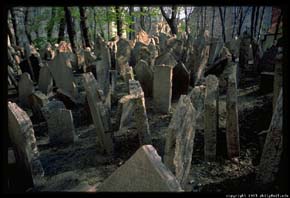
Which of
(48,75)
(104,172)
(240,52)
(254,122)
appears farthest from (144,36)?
(104,172)

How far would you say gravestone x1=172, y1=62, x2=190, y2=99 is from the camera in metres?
4.36

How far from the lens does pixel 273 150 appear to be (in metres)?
2.02

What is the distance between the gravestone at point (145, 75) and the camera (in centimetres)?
453

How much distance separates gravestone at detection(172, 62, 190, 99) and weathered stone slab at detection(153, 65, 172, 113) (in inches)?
23.8

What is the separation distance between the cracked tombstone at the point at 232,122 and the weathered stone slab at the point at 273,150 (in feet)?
1.69

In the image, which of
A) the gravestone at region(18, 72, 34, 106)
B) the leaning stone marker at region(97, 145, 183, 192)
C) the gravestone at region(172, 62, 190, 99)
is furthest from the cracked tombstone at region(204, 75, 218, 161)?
the gravestone at region(18, 72, 34, 106)

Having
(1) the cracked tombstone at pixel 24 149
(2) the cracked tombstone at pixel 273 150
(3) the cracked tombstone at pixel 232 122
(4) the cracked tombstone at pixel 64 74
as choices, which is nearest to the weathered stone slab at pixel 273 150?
(2) the cracked tombstone at pixel 273 150

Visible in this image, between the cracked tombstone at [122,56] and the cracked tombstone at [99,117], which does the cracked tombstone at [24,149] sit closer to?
the cracked tombstone at [99,117]

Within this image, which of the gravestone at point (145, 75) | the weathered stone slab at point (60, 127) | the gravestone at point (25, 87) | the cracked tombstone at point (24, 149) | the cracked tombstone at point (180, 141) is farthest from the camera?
the gravestone at point (25, 87)

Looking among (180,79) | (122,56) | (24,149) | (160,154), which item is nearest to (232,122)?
(160,154)

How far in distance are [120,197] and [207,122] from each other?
1804 millimetres

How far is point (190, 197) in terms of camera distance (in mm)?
880

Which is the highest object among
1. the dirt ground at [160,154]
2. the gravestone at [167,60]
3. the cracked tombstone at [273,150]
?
the gravestone at [167,60]

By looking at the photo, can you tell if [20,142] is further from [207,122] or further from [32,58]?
[32,58]
